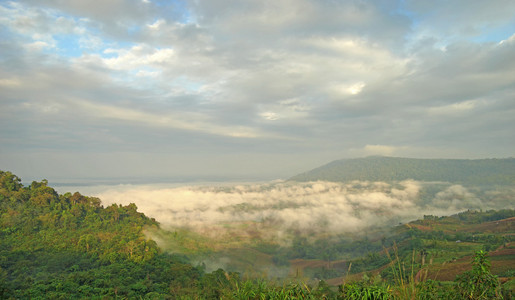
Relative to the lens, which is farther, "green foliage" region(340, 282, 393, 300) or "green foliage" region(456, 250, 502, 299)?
"green foliage" region(456, 250, 502, 299)

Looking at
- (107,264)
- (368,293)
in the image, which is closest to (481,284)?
(368,293)

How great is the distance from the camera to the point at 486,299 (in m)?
8.48

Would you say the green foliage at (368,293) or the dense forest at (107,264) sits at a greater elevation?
the green foliage at (368,293)

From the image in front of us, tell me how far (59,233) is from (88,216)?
13641mm

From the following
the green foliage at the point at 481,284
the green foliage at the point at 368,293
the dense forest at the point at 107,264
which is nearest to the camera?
the green foliage at the point at 368,293

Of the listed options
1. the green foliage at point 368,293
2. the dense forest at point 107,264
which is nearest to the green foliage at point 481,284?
the dense forest at point 107,264

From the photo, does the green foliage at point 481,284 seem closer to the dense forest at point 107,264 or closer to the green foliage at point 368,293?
the dense forest at point 107,264

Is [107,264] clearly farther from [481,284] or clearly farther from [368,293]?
[481,284]

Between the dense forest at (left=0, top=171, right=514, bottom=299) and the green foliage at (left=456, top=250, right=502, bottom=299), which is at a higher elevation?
the green foliage at (left=456, top=250, right=502, bottom=299)

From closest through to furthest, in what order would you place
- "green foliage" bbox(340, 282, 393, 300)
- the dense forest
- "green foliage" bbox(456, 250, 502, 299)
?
"green foliage" bbox(340, 282, 393, 300)
"green foliage" bbox(456, 250, 502, 299)
the dense forest

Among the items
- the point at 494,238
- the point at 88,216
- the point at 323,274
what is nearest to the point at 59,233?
the point at 88,216

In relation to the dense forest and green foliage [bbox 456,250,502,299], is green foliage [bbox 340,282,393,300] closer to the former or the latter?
the dense forest

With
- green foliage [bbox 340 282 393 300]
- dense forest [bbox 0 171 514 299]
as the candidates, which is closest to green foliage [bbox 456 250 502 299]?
dense forest [bbox 0 171 514 299]

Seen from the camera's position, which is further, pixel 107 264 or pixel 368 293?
pixel 107 264
